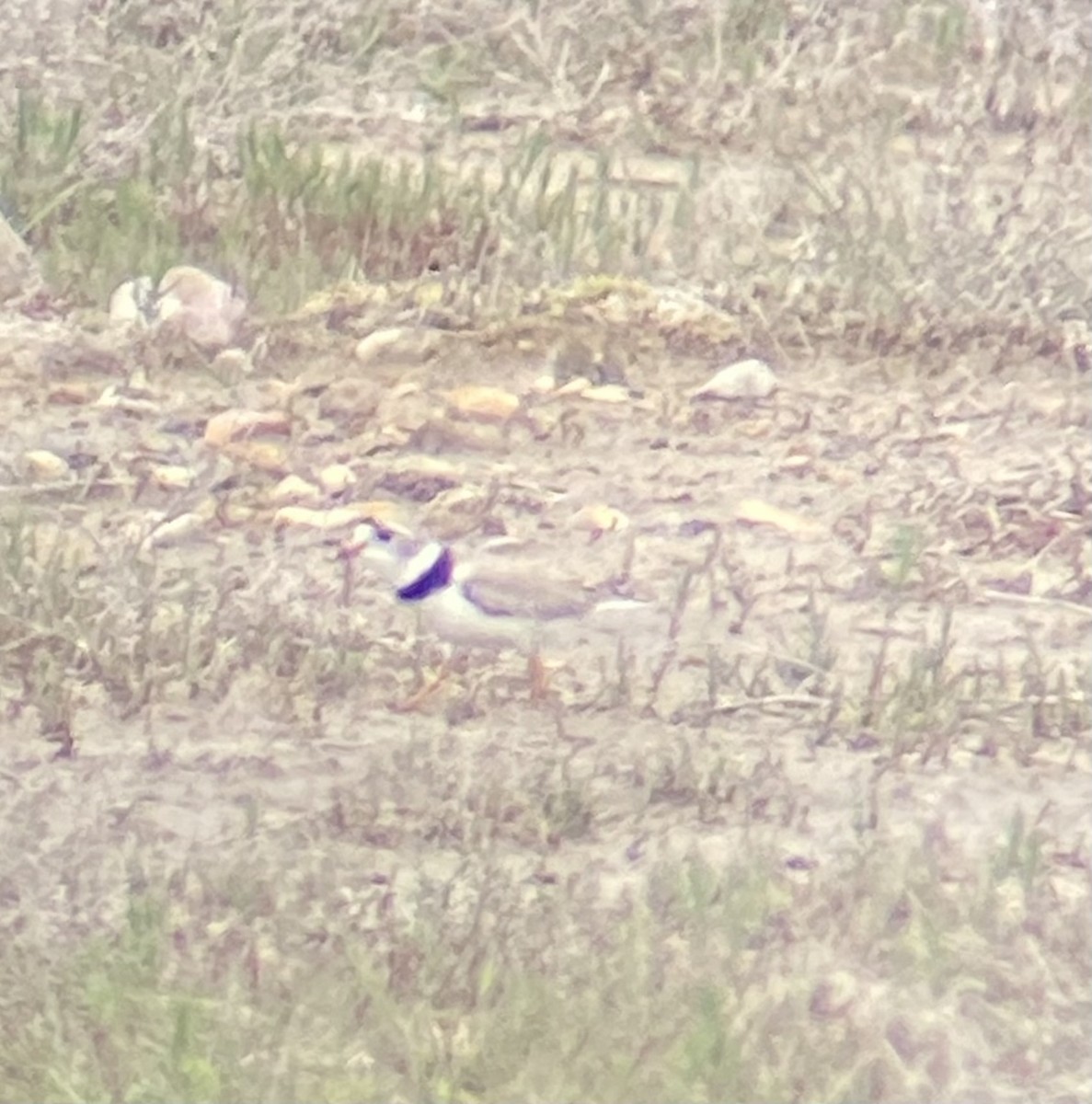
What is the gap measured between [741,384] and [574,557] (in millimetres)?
642

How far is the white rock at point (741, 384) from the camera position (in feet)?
15.0

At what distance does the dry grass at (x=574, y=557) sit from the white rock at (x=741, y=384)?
4 centimetres

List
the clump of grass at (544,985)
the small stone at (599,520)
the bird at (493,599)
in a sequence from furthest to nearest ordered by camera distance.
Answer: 1. the small stone at (599,520)
2. the bird at (493,599)
3. the clump of grass at (544,985)

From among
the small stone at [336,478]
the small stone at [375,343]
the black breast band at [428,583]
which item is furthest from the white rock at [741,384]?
the black breast band at [428,583]

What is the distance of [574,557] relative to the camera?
413cm

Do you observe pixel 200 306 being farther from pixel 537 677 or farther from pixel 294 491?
pixel 537 677

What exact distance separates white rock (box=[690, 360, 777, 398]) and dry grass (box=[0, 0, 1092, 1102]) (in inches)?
1.6

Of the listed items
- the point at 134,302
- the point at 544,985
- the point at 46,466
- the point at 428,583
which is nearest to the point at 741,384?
the point at 428,583

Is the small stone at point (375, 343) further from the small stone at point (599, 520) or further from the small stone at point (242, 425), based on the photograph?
the small stone at point (599, 520)

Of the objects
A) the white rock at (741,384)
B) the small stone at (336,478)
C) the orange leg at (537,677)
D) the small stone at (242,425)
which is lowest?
the small stone at (336,478)

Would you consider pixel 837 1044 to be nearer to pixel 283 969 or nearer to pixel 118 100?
pixel 283 969

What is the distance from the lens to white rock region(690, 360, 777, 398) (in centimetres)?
457

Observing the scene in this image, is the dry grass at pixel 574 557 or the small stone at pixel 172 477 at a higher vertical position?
the dry grass at pixel 574 557

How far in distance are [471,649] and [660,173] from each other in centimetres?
159
